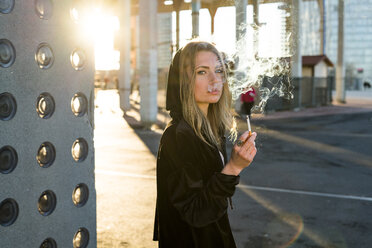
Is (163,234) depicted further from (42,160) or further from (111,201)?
(111,201)

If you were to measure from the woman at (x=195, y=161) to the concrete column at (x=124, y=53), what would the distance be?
Result: 25226mm

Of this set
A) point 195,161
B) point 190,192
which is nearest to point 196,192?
point 190,192

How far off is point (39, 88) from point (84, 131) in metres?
0.43

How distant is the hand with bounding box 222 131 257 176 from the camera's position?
2.06 m

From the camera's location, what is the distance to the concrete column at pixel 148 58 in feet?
57.1

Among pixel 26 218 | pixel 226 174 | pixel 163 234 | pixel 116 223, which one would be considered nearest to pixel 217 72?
pixel 226 174

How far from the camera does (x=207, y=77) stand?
7.48 feet

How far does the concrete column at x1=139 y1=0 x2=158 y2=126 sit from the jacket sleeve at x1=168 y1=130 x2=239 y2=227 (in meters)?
15.8

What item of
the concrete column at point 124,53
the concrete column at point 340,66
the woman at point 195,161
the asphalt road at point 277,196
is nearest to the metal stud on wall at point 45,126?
the woman at point 195,161

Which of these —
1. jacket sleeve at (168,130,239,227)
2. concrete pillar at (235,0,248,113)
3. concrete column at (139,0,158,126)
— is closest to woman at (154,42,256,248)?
jacket sleeve at (168,130,239,227)

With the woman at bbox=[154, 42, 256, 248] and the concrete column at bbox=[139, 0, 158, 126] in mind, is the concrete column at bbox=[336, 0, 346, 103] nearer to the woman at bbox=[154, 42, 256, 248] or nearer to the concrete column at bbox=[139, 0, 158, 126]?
the concrete column at bbox=[139, 0, 158, 126]

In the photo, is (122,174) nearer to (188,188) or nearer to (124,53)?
(188,188)

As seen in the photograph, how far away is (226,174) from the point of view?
2.10 metres

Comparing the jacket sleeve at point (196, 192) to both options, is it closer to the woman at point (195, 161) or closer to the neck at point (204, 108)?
the woman at point (195, 161)
